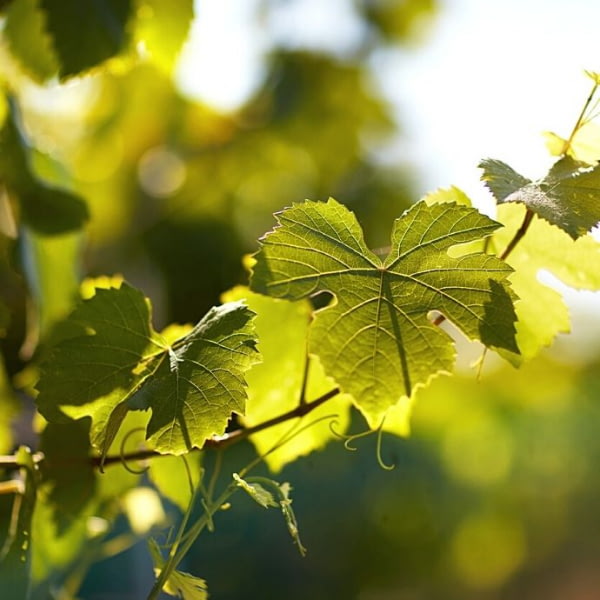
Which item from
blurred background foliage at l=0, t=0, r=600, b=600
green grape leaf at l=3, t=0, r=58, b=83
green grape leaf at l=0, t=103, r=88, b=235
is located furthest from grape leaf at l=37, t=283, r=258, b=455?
green grape leaf at l=3, t=0, r=58, b=83

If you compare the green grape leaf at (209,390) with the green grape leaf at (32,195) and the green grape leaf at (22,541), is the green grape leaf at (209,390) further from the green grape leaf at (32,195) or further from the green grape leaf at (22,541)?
the green grape leaf at (32,195)

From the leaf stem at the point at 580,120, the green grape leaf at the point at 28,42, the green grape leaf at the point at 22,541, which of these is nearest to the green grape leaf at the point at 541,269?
the leaf stem at the point at 580,120

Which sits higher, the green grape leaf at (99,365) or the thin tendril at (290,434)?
the green grape leaf at (99,365)

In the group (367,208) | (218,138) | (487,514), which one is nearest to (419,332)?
(218,138)

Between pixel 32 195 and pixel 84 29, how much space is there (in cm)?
13

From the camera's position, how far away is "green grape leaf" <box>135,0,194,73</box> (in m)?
0.65

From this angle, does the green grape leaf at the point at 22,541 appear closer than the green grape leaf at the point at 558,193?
No

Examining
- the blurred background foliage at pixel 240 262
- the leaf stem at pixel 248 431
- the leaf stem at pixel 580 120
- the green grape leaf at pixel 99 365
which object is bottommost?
the blurred background foliage at pixel 240 262

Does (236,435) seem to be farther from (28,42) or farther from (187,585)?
(28,42)

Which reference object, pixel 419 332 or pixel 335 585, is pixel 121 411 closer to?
pixel 419 332

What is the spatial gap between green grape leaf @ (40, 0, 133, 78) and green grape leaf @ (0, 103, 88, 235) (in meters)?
0.07

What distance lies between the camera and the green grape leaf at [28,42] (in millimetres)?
695

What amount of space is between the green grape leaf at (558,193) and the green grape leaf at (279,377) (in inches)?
6.2

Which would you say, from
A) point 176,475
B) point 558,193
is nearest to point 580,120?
point 558,193
